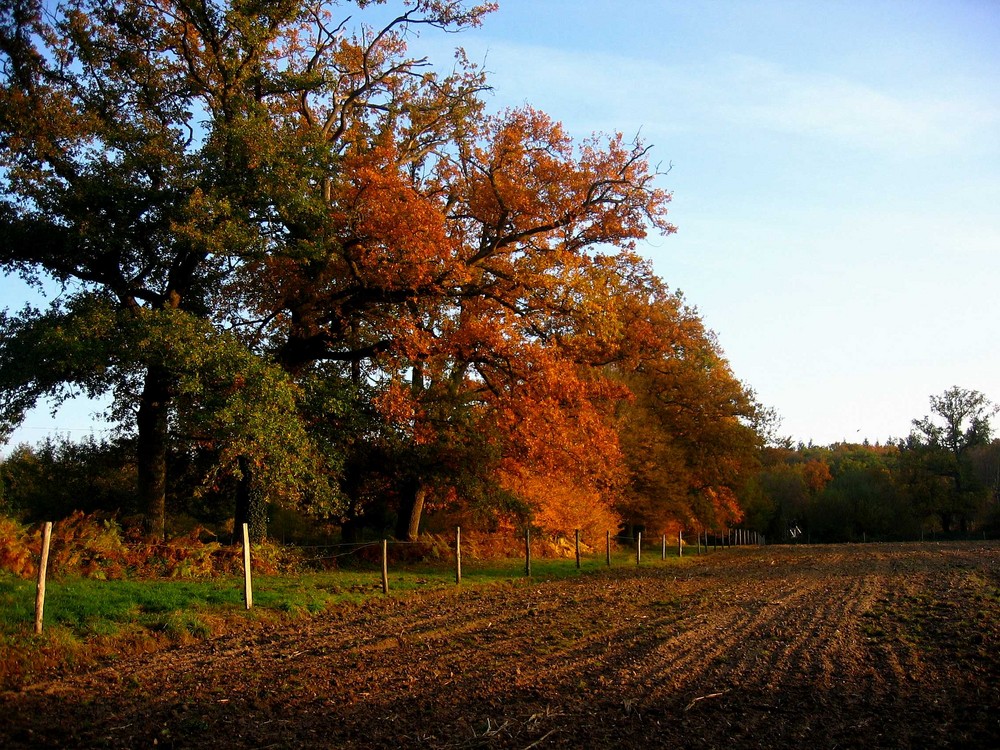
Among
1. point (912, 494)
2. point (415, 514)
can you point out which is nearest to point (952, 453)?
point (912, 494)

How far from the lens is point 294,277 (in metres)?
20.5

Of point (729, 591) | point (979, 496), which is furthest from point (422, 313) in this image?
point (979, 496)

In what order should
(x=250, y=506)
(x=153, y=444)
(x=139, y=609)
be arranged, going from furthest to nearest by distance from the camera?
(x=250, y=506) < (x=153, y=444) < (x=139, y=609)

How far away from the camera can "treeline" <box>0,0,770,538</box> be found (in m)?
16.9

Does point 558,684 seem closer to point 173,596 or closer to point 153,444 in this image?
point 173,596

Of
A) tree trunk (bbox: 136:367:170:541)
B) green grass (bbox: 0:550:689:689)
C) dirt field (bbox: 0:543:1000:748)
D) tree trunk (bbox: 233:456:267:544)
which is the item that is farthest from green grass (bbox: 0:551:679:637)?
tree trunk (bbox: 136:367:170:541)

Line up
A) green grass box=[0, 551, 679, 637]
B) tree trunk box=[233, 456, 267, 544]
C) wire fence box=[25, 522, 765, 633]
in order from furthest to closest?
1. tree trunk box=[233, 456, 267, 544]
2. wire fence box=[25, 522, 765, 633]
3. green grass box=[0, 551, 679, 637]

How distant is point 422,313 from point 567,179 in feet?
19.1

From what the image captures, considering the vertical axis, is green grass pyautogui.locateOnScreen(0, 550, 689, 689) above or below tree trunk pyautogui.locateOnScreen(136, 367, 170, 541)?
below

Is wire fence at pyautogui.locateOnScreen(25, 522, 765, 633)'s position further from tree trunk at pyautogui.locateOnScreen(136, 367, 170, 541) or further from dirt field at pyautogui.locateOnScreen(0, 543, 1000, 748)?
dirt field at pyautogui.locateOnScreen(0, 543, 1000, 748)

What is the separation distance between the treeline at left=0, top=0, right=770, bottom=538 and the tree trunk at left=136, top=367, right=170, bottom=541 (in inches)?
2.9

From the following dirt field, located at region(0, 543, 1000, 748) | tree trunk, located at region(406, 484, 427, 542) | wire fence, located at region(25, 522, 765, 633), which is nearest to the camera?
dirt field, located at region(0, 543, 1000, 748)

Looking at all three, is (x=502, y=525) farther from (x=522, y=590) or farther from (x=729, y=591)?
(x=729, y=591)

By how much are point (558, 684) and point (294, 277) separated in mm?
14605
